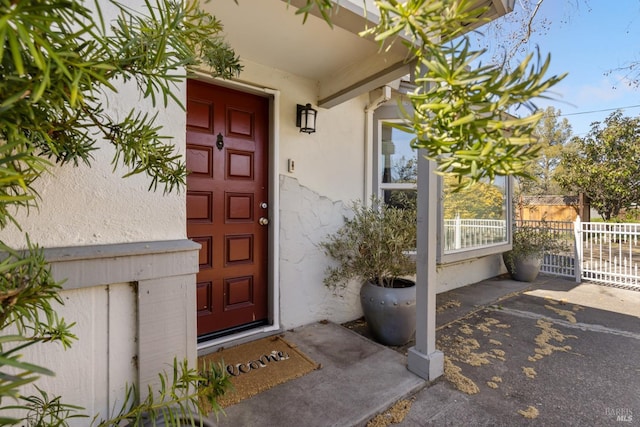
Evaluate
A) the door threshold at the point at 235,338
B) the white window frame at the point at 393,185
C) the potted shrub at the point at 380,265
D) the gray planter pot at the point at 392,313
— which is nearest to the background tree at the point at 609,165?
the white window frame at the point at 393,185

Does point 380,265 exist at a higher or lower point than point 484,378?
higher

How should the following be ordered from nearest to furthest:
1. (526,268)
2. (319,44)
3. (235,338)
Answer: (319,44), (235,338), (526,268)

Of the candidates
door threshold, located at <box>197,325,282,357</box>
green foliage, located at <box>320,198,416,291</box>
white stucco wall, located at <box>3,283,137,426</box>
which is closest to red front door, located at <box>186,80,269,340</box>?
door threshold, located at <box>197,325,282,357</box>

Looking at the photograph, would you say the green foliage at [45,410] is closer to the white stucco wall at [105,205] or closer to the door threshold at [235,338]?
the white stucco wall at [105,205]

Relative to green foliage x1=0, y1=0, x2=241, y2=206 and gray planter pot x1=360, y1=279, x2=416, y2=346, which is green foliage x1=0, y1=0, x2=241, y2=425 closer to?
green foliage x1=0, y1=0, x2=241, y2=206

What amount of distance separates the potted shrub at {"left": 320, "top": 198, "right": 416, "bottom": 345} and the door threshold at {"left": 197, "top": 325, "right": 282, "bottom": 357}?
2.60ft

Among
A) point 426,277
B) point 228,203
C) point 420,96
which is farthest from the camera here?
point 228,203

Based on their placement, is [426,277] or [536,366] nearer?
[426,277]

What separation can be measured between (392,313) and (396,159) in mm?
2155

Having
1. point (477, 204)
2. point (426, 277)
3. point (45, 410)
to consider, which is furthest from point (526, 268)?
point (45, 410)

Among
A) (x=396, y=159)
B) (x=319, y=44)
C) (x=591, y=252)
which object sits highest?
(x=319, y=44)

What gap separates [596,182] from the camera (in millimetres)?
10727

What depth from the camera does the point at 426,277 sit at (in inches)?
96.4

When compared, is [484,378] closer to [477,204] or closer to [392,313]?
[392,313]
